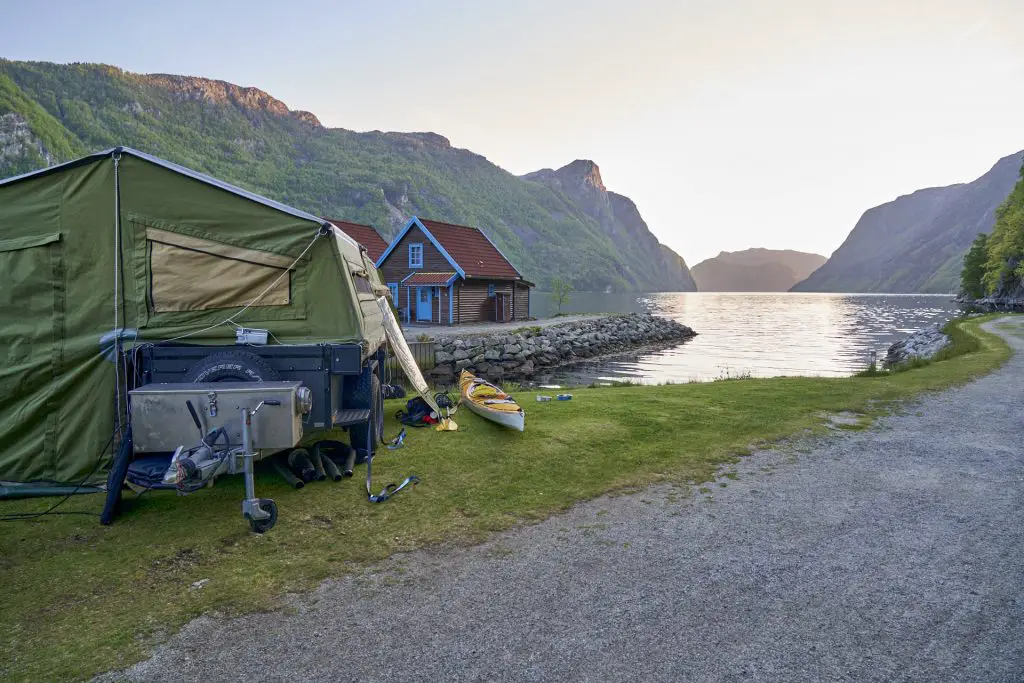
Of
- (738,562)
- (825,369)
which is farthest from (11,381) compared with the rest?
(825,369)

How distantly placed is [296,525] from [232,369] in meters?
2.06

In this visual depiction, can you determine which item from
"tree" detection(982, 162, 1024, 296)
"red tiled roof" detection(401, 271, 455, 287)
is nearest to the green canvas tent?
"red tiled roof" detection(401, 271, 455, 287)

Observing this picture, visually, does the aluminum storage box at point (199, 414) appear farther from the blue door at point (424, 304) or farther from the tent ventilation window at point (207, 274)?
the blue door at point (424, 304)

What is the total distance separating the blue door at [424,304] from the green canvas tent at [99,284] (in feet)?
110

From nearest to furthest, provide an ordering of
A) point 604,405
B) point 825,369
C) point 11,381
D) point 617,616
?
point 617,616 < point 11,381 < point 604,405 < point 825,369

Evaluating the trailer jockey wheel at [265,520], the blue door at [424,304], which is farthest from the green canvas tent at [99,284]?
the blue door at [424,304]

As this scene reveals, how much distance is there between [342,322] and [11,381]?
4003 millimetres

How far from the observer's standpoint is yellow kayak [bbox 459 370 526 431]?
9.80 metres

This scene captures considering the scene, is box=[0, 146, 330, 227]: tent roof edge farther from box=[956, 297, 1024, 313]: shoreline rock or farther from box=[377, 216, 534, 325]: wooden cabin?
Answer: box=[956, 297, 1024, 313]: shoreline rock

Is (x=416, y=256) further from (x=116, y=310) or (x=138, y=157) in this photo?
(x=116, y=310)

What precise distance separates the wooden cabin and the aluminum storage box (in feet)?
111

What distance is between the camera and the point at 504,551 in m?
5.54

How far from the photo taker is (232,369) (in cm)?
659

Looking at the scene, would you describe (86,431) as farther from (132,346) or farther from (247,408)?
(247,408)
